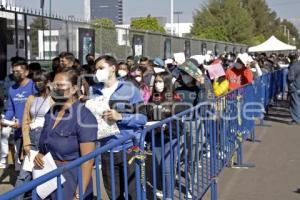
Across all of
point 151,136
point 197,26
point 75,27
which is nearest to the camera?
point 151,136

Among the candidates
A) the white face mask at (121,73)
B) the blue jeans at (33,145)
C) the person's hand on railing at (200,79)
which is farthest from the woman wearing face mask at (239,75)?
the blue jeans at (33,145)

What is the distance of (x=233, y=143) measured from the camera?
26.4ft

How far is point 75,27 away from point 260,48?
3029 centimetres

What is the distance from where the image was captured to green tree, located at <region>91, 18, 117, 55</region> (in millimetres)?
15289

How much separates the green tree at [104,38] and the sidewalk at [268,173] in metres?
5.19

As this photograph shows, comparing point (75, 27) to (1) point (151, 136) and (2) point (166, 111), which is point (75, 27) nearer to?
(2) point (166, 111)

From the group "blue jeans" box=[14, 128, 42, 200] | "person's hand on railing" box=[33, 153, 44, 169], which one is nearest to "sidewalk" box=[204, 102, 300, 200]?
"blue jeans" box=[14, 128, 42, 200]

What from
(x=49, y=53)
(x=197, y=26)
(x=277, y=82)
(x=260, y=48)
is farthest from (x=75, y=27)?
(x=197, y=26)

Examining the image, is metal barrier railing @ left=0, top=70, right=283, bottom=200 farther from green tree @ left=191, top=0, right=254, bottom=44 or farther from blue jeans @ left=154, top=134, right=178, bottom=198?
green tree @ left=191, top=0, right=254, bottom=44

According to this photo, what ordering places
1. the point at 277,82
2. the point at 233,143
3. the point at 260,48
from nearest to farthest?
the point at 233,143 → the point at 277,82 → the point at 260,48

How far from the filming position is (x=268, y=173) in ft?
27.7

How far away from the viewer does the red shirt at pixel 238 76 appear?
11.8 meters

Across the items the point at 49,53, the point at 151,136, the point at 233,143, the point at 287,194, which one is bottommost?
the point at 287,194

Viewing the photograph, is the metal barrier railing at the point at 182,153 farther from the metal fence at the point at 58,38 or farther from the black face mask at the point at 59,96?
the metal fence at the point at 58,38
